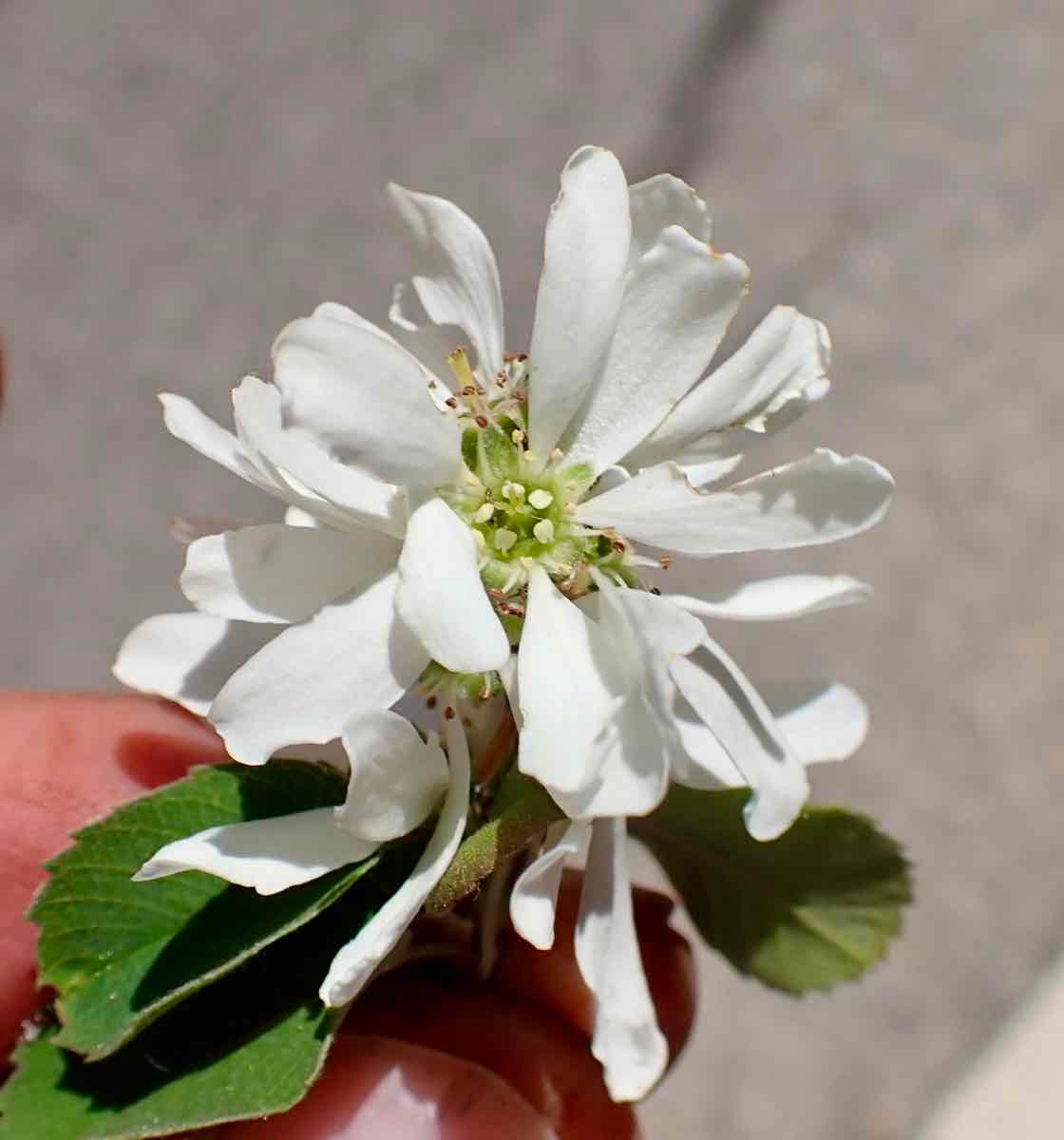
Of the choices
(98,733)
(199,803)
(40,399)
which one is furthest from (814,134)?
(199,803)

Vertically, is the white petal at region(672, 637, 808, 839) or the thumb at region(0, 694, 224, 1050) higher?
the white petal at region(672, 637, 808, 839)

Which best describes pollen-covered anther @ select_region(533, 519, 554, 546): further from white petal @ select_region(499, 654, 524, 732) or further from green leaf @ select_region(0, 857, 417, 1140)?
green leaf @ select_region(0, 857, 417, 1140)

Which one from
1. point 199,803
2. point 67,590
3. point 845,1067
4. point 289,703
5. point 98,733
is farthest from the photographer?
point 67,590

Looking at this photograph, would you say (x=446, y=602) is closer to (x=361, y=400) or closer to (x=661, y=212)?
(x=361, y=400)

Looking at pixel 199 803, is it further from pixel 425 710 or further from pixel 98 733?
pixel 98 733

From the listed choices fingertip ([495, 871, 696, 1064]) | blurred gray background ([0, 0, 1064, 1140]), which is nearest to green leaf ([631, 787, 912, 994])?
fingertip ([495, 871, 696, 1064])
